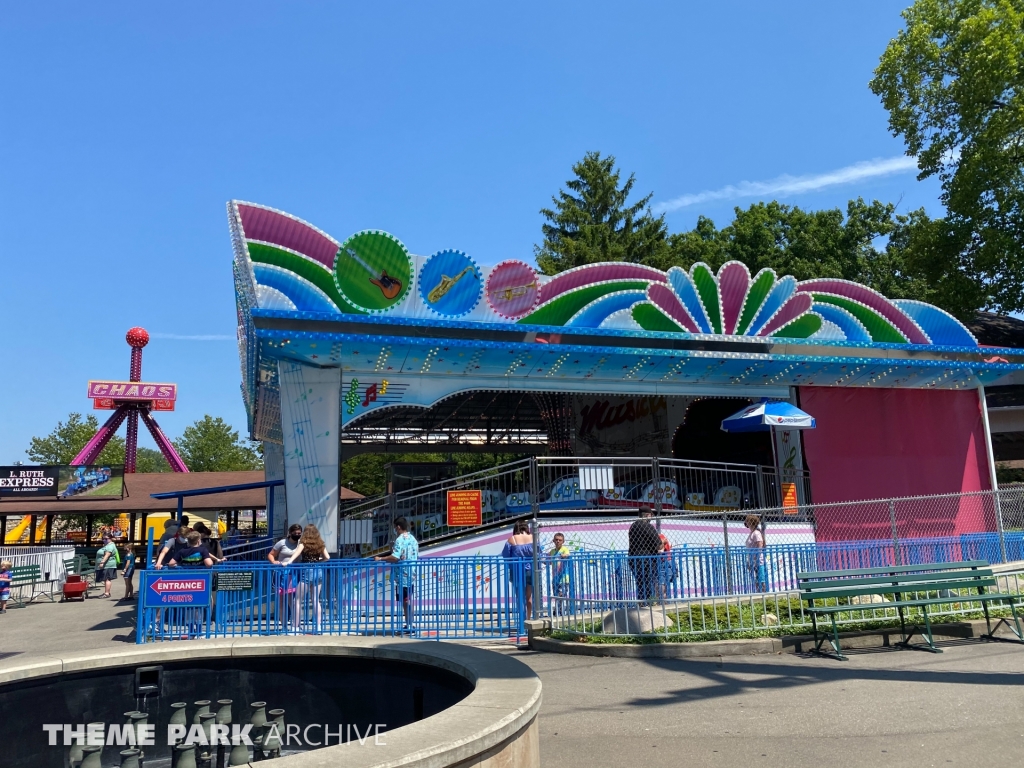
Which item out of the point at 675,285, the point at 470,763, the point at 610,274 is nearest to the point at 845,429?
the point at 675,285

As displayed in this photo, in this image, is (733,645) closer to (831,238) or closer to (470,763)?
(470,763)

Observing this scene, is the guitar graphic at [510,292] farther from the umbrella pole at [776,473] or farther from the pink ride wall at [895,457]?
the pink ride wall at [895,457]

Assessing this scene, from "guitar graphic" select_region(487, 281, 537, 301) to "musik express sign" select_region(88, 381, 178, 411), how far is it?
131 ft

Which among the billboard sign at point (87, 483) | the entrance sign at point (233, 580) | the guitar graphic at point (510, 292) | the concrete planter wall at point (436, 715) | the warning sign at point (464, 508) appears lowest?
the concrete planter wall at point (436, 715)

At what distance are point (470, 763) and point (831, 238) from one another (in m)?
41.5

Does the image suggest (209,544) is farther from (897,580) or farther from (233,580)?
(897,580)

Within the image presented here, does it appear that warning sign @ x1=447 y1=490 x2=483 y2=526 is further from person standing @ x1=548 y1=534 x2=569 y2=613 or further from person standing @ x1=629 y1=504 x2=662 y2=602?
person standing @ x1=629 y1=504 x2=662 y2=602

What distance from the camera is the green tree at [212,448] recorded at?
221 feet

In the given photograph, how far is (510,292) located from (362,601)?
21.4 feet

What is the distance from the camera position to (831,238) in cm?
4025

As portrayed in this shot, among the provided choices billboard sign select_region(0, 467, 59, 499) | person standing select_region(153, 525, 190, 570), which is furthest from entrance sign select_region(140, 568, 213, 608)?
billboard sign select_region(0, 467, 59, 499)

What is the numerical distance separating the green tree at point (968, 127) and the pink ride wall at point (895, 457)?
11721mm

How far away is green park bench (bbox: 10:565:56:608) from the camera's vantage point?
1906 centimetres

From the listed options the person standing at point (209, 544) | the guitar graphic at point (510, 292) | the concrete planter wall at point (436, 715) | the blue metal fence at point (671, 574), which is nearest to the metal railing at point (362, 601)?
the blue metal fence at point (671, 574)
